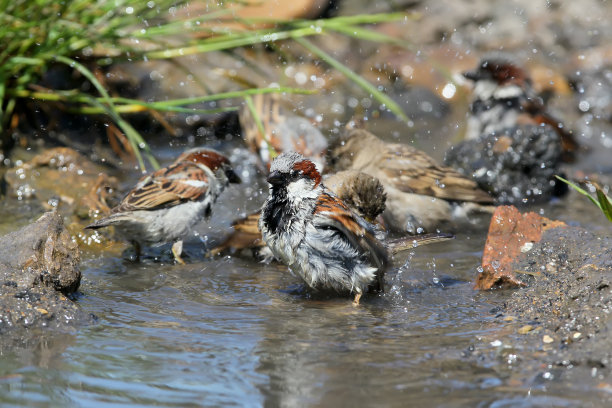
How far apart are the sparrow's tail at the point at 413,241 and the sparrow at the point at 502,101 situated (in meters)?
3.25

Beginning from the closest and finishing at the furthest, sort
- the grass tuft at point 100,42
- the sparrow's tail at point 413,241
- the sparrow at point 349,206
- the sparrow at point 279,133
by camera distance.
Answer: the sparrow's tail at point 413,241
the sparrow at point 349,206
the grass tuft at point 100,42
the sparrow at point 279,133

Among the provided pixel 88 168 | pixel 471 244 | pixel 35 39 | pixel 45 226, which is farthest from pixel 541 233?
pixel 35 39

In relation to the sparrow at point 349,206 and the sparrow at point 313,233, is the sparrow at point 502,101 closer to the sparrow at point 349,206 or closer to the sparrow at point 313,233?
the sparrow at point 349,206

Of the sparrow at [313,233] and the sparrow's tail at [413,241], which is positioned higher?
the sparrow at [313,233]

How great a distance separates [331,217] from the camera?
4.40 m

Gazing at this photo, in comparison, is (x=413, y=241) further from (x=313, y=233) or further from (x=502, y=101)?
(x=502, y=101)

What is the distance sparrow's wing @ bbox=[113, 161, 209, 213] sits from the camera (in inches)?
215

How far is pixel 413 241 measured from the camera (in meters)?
5.07

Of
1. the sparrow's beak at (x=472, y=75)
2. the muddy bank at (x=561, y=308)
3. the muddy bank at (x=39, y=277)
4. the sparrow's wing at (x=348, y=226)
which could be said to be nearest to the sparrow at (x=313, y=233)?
the sparrow's wing at (x=348, y=226)

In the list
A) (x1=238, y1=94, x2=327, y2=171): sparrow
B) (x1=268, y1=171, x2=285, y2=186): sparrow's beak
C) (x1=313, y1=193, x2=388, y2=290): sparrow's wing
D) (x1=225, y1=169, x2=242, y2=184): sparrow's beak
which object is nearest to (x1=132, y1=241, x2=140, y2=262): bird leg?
(x1=225, y1=169, x2=242, y2=184): sparrow's beak

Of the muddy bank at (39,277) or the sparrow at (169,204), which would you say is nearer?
the muddy bank at (39,277)

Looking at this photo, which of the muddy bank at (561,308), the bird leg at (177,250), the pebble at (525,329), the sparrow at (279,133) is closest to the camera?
the muddy bank at (561,308)

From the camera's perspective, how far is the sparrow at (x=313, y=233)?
445 centimetres

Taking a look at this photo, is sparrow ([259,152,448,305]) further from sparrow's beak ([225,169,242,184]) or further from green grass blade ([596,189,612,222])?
sparrow's beak ([225,169,242,184])
